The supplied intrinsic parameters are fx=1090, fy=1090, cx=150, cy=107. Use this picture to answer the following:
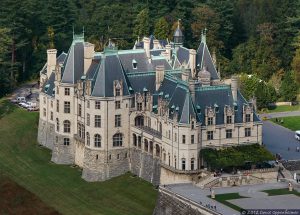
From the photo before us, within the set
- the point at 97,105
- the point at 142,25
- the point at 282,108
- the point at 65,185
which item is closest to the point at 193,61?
the point at 97,105

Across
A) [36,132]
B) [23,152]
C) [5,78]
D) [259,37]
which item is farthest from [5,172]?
[259,37]

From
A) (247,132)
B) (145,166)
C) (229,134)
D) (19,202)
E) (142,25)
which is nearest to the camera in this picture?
(19,202)

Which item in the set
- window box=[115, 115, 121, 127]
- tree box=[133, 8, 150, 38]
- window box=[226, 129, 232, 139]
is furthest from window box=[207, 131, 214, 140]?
tree box=[133, 8, 150, 38]

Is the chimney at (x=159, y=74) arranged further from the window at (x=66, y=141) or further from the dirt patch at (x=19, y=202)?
the dirt patch at (x=19, y=202)

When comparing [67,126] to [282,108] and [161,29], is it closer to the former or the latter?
[282,108]

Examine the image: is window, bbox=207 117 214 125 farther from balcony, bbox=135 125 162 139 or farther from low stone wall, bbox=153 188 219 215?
low stone wall, bbox=153 188 219 215

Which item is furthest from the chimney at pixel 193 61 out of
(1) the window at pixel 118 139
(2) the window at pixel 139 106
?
(1) the window at pixel 118 139
